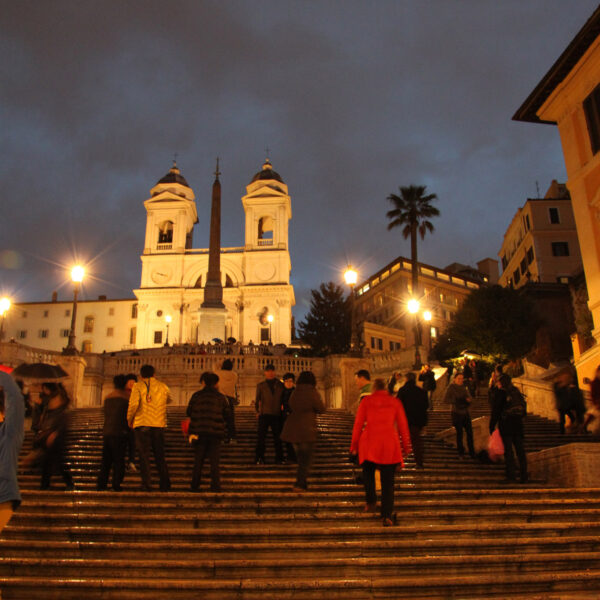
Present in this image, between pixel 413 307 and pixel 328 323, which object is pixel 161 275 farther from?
pixel 413 307

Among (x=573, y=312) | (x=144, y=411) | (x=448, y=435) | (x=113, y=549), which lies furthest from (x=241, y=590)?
(x=573, y=312)

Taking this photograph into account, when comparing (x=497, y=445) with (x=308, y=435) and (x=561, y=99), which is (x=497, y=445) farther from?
(x=561, y=99)

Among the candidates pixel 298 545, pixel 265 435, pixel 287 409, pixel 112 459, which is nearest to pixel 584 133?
pixel 287 409

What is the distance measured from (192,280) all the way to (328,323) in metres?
28.2

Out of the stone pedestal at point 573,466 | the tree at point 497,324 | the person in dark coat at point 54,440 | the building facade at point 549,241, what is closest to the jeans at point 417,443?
the stone pedestal at point 573,466

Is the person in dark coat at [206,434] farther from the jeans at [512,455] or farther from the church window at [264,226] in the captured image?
the church window at [264,226]

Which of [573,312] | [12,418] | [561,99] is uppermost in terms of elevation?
[561,99]

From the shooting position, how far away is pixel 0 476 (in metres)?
4.40

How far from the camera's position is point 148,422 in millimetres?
8742

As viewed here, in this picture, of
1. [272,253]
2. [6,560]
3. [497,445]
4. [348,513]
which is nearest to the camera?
[6,560]

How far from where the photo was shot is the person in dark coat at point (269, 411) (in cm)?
1061

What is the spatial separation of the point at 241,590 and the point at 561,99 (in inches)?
927

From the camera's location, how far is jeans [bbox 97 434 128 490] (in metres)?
8.73

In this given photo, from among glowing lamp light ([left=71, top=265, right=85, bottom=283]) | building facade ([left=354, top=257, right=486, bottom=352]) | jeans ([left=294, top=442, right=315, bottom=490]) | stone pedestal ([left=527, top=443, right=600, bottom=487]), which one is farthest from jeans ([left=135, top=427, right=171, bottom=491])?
building facade ([left=354, top=257, right=486, bottom=352])
